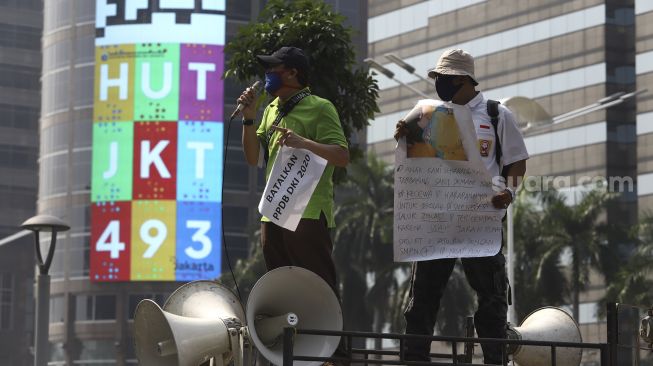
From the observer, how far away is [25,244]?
4968 inches

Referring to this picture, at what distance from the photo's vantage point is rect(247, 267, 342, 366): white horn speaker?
677 centimetres

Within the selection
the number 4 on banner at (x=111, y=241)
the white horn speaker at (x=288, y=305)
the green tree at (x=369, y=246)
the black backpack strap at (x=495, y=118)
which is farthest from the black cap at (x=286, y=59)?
the number 4 on banner at (x=111, y=241)

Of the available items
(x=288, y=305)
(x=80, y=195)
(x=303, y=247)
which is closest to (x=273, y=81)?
(x=303, y=247)

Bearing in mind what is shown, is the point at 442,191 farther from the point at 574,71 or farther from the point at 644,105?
the point at 574,71

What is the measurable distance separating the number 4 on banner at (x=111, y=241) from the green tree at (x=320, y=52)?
86308 millimetres

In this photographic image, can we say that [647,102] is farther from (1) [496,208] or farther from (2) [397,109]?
(1) [496,208]

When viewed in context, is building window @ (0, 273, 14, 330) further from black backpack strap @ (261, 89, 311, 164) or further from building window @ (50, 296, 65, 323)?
black backpack strap @ (261, 89, 311, 164)

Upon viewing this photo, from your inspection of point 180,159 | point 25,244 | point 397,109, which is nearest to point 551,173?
point 397,109

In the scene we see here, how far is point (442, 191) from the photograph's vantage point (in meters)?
7.05

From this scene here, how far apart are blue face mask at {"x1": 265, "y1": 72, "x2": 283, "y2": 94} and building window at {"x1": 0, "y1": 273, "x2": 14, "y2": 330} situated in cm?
11985

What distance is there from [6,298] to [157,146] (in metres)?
29.5

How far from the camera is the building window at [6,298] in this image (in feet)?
409

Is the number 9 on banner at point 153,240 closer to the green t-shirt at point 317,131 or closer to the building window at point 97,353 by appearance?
the building window at point 97,353

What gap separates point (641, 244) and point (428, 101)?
217ft
